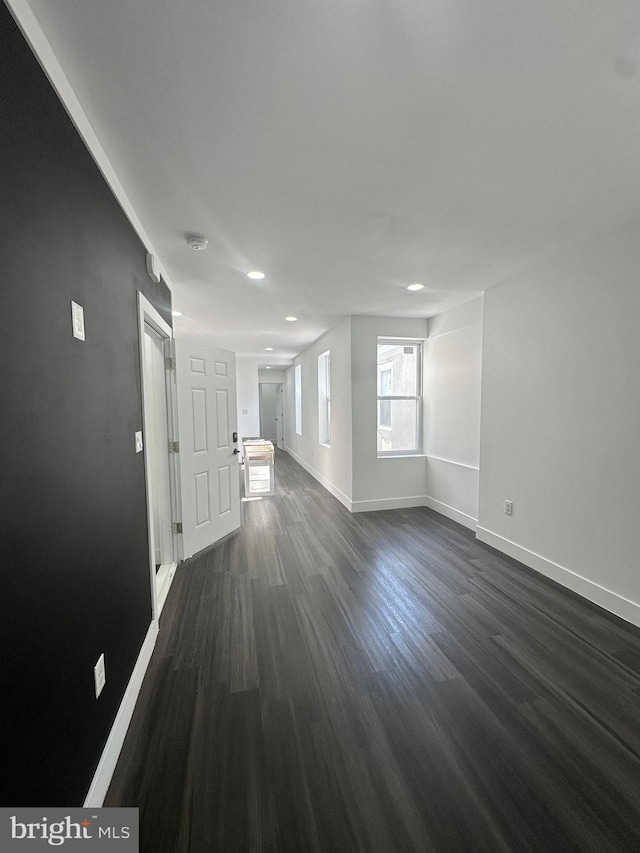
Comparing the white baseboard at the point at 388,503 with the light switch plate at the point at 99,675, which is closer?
the light switch plate at the point at 99,675

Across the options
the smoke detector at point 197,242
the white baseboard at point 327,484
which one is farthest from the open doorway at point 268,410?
the smoke detector at point 197,242

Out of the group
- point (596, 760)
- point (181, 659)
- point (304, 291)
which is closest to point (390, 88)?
point (304, 291)

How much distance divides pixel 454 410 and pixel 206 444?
2879mm

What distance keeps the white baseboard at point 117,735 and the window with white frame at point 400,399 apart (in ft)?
11.6

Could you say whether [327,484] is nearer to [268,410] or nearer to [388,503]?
[388,503]

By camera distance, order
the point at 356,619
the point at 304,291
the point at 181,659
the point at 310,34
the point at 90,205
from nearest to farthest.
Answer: the point at 310,34
the point at 90,205
the point at 181,659
the point at 356,619
the point at 304,291

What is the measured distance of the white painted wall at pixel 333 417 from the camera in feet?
15.3

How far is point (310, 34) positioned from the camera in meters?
1.02

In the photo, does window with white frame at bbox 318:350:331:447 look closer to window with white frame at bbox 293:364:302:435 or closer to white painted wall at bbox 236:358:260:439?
window with white frame at bbox 293:364:302:435

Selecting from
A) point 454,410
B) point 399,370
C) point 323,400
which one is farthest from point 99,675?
point 323,400

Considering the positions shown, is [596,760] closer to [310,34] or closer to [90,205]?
[310,34]

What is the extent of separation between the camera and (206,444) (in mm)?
3373

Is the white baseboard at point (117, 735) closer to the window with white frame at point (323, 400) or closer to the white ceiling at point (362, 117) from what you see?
the white ceiling at point (362, 117)

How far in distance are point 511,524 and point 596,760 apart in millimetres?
2000
